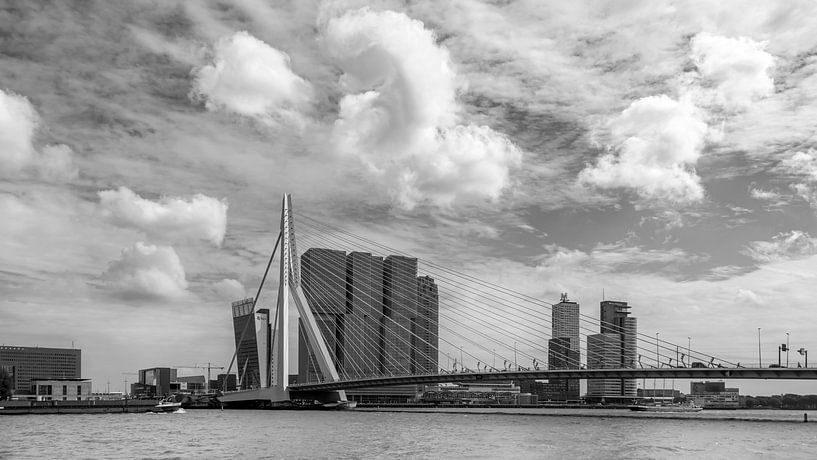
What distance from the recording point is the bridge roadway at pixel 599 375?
76.3 meters

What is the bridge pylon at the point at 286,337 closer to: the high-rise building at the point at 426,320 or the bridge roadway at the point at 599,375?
the bridge roadway at the point at 599,375

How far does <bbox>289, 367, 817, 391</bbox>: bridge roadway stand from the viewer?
76.3 metres

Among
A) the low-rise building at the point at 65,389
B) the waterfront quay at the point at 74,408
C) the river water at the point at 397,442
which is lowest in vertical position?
the low-rise building at the point at 65,389

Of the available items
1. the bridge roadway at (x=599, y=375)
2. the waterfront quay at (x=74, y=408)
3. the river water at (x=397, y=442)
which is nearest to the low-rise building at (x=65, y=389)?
the waterfront quay at (x=74, y=408)

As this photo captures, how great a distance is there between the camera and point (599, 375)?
282 ft

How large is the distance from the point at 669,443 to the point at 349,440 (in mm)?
18404

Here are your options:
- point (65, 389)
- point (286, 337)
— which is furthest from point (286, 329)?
point (65, 389)

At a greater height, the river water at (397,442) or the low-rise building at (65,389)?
the river water at (397,442)

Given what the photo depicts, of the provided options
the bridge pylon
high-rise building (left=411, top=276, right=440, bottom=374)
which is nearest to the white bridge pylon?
the bridge pylon

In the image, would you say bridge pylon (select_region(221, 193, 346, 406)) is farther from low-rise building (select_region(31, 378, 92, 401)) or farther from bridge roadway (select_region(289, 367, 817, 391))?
low-rise building (select_region(31, 378, 92, 401))

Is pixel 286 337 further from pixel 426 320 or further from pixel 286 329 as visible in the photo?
pixel 426 320

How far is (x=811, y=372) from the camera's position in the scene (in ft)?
246

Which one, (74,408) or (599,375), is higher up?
(599,375)

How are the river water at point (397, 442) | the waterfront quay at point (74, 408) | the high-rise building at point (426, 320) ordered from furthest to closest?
the high-rise building at point (426, 320)
the waterfront quay at point (74, 408)
the river water at point (397, 442)
